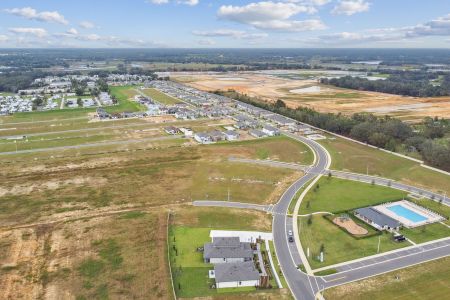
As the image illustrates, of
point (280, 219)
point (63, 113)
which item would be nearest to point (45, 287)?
point (280, 219)


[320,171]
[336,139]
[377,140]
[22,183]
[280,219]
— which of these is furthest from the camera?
[336,139]

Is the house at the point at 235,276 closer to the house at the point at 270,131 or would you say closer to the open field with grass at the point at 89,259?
the open field with grass at the point at 89,259

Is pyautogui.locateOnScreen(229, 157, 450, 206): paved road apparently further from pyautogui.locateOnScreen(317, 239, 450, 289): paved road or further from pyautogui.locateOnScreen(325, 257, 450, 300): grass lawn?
pyautogui.locateOnScreen(325, 257, 450, 300): grass lawn

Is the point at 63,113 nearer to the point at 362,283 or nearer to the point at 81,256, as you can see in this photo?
the point at 81,256

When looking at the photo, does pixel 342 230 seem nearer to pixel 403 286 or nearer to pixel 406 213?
pixel 406 213

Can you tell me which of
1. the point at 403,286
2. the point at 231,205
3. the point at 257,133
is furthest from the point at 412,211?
the point at 257,133

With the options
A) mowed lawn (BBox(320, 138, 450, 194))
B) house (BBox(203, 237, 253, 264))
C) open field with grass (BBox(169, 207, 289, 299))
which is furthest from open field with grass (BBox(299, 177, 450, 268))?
house (BBox(203, 237, 253, 264))
